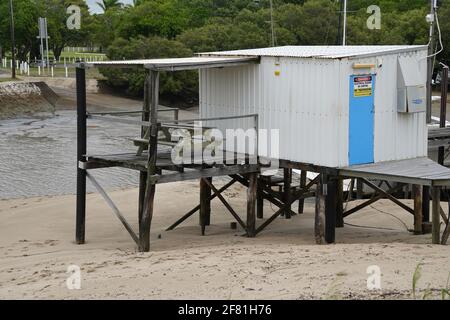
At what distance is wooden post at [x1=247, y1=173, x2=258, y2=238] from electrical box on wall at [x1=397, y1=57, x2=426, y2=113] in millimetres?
3219

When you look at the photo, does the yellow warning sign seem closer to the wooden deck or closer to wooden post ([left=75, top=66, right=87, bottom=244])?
the wooden deck

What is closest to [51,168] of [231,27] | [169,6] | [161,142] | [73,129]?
[73,129]

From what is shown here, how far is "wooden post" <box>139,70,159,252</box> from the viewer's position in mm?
16203

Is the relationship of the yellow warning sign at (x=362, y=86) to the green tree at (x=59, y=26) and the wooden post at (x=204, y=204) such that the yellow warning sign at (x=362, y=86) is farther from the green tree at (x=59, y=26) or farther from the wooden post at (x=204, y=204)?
the green tree at (x=59, y=26)

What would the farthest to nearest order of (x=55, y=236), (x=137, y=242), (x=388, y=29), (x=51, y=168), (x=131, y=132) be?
(x=388, y=29) < (x=131, y=132) < (x=51, y=168) < (x=55, y=236) < (x=137, y=242)

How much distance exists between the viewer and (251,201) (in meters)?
18.4

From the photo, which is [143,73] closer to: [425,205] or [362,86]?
[425,205]

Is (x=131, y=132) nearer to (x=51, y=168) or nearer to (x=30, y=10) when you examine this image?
(x=51, y=168)

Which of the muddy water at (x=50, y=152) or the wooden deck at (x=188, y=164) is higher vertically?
the wooden deck at (x=188, y=164)

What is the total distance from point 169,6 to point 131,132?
86.7 ft

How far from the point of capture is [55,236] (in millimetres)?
19453

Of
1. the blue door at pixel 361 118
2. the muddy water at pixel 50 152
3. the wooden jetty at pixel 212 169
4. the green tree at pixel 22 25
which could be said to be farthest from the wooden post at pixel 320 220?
the green tree at pixel 22 25

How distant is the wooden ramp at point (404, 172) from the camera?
623 inches

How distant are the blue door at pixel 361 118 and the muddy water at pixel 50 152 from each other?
6654 mm
